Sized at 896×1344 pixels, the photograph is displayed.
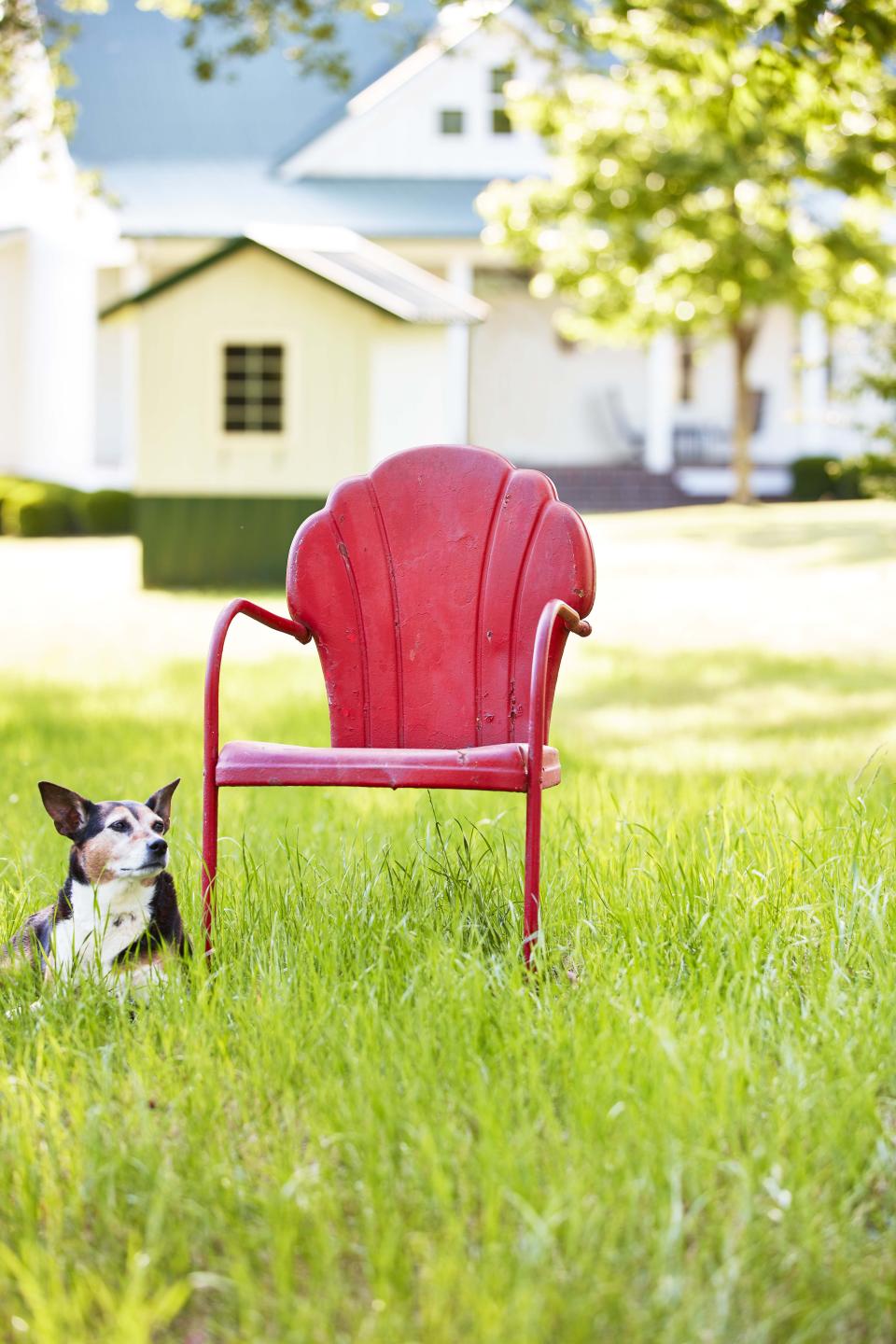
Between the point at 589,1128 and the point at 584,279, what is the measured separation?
71.7ft

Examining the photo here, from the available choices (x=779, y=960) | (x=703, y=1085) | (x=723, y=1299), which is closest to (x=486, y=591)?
(x=779, y=960)

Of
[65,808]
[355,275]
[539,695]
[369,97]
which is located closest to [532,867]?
[539,695]

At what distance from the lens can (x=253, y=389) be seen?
679 inches

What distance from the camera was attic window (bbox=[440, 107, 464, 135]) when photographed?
28.2 meters

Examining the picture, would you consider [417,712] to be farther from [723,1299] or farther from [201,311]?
[201,311]

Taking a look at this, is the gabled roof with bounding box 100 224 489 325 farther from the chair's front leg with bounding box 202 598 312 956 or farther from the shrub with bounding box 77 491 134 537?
the chair's front leg with bounding box 202 598 312 956

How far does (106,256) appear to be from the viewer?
27406mm

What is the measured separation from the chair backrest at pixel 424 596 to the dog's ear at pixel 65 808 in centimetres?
96

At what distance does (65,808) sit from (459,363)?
898 inches

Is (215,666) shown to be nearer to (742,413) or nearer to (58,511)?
Result: (58,511)

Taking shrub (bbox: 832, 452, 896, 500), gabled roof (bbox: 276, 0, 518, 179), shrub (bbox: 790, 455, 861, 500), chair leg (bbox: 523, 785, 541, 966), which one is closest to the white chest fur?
chair leg (bbox: 523, 785, 541, 966)

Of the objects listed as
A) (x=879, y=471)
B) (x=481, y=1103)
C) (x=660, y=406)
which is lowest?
(x=481, y=1103)

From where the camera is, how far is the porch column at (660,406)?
2670 centimetres

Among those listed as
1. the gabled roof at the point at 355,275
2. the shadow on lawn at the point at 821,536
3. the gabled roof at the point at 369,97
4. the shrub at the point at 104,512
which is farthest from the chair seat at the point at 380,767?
the gabled roof at the point at 369,97
